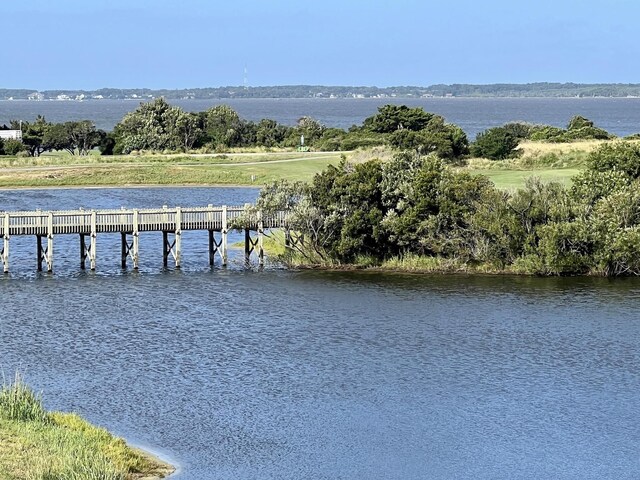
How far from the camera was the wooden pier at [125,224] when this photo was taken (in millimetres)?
50156

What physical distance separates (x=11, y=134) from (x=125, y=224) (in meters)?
67.1

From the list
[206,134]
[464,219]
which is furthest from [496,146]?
[464,219]

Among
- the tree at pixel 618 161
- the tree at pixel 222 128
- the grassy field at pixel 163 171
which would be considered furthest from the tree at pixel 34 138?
the tree at pixel 618 161

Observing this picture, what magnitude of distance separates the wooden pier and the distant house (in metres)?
61.1

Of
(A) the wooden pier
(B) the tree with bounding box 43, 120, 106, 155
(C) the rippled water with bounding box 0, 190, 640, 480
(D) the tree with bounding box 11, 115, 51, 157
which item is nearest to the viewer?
(C) the rippled water with bounding box 0, 190, 640, 480

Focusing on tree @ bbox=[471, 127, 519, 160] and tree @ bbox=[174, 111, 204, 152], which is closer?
tree @ bbox=[471, 127, 519, 160]

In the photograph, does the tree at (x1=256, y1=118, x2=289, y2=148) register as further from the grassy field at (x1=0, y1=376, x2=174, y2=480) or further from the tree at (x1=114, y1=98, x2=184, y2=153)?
the grassy field at (x1=0, y1=376, x2=174, y2=480)

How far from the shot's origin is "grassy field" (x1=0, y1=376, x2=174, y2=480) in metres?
23.5

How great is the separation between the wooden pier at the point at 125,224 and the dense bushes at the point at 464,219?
1707 millimetres

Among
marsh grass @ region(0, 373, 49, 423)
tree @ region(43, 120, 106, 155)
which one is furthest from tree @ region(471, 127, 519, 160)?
marsh grass @ region(0, 373, 49, 423)

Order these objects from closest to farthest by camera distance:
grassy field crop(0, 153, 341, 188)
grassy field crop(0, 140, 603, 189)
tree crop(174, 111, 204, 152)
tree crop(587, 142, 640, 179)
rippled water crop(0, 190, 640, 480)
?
rippled water crop(0, 190, 640, 480) < tree crop(587, 142, 640, 179) < grassy field crop(0, 140, 603, 189) < grassy field crop(0, 153, 341, 188) < tree crop(174, 111, 204, 152)

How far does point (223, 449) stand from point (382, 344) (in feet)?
36.8

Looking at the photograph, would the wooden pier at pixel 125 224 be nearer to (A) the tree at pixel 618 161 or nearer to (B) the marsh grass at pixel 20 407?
(A) the tree at pixel 618 161

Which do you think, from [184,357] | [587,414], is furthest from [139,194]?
[587,414]
